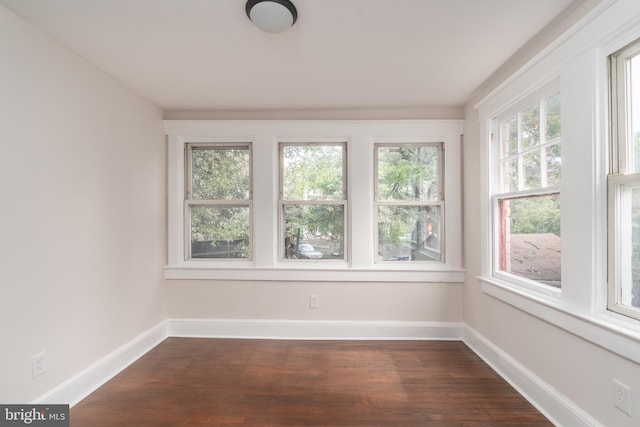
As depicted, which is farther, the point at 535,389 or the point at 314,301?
the point at 314,301

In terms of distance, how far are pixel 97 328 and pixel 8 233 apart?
0.99 m

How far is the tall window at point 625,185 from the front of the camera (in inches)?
57.2

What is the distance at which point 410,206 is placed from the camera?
10.5 feet

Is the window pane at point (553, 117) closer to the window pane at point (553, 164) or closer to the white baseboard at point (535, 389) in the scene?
the window pane at point (553, 164)

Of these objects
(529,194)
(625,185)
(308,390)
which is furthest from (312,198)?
(625,185)

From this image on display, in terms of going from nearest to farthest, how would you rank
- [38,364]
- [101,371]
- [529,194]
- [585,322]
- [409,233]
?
[585,322] → [38,364] → [529,194] → [101,371] → [409,233]

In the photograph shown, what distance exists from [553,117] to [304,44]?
5.65 feet

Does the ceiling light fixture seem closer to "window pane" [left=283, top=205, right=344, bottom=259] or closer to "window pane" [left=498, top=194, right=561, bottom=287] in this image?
"window pane" [left=283, top=205, right=344, bottom=259]

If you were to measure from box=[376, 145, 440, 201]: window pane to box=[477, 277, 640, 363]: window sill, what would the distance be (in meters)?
1.25

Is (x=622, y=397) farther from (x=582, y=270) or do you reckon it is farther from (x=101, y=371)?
(x=101, y=371)

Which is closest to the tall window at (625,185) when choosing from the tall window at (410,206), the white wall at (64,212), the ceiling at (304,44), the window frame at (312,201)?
the ceiling at (304,44)

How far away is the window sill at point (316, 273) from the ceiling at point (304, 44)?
68.2 inches

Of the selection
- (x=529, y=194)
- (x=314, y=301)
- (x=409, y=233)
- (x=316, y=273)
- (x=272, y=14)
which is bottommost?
(x=314, y=301)

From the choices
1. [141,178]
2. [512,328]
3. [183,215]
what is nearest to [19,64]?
[141,178]
